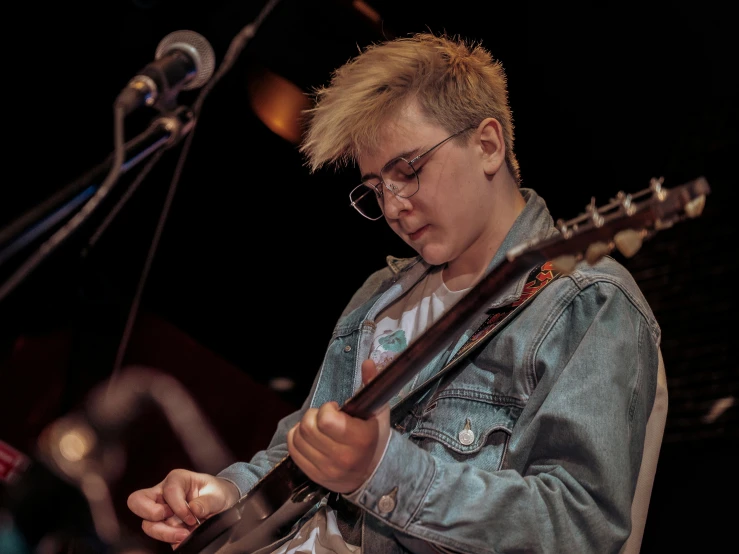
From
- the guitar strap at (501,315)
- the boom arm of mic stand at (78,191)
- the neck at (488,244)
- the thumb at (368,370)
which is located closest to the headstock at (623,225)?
the thumb at (368,370)

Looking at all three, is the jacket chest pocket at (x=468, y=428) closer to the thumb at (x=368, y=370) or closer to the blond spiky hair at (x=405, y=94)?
the thumb at (x=368, y=370)

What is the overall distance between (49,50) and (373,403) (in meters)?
2.21

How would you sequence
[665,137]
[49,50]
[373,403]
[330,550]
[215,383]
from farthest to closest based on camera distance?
[215,383]
[665,137]
[49,50]
[330,550]
[373,403]

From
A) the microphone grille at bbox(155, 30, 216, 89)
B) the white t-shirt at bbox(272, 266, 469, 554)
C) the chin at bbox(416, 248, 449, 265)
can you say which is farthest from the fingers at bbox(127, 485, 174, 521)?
the microphone grille at bbox(155, 30, 216, 89)

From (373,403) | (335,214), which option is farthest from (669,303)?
(373,403)

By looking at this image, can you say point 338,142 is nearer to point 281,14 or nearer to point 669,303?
point 281,14

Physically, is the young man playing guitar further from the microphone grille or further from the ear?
the microphone grille

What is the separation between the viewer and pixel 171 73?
1.36 metres

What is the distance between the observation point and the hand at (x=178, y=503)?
1805 millimetres

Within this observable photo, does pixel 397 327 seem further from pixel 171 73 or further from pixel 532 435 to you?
pixel 171 73

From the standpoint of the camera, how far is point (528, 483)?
1396 mm

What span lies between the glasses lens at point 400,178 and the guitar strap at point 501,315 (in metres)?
0.40

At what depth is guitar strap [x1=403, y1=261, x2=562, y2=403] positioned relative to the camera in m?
1.73

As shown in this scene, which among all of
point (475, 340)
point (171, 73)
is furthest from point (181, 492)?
point (171, 73)
